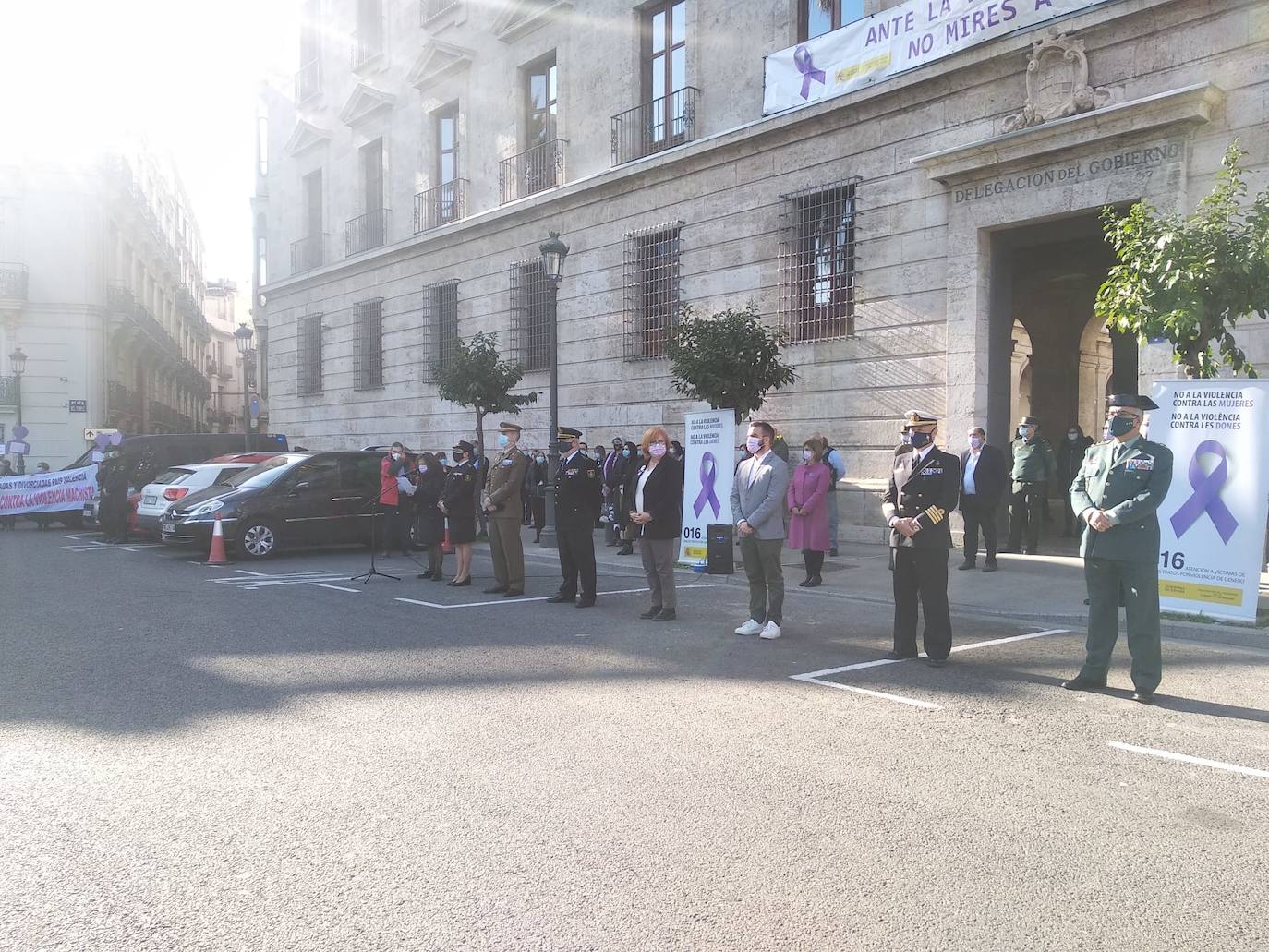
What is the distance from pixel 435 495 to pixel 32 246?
32.4 m

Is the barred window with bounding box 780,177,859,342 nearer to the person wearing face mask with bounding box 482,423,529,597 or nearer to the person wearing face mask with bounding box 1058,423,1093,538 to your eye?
the person wearing face mask with bounding box 1058,423,1093,538

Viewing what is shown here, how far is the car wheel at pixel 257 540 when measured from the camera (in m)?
13.9

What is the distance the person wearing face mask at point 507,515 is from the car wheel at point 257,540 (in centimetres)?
494

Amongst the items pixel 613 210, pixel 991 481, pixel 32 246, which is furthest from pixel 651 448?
pixel 32 246

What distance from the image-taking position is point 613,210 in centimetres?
1991

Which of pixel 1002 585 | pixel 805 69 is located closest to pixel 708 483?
pixel 1002 585

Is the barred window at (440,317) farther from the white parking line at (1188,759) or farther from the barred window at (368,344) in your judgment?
the white parking line at (1188,759)

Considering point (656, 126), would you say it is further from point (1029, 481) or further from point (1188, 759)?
point (1188, 759)

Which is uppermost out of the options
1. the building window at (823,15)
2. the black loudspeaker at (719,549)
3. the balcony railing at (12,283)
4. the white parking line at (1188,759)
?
the building window at (823,15)

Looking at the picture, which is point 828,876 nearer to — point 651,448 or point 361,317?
point 651,448

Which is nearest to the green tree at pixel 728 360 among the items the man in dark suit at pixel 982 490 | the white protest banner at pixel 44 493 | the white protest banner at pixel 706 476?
the white protest banner at pixel 706 476

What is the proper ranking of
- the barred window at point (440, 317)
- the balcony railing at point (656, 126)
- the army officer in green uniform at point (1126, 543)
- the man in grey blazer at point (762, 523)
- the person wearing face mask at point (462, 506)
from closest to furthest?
the army officer in green uniform at point (1126, 543) → the man in grey blazer at point (762, 523) → the person wearing face mask at point (462, 506) → the balcony railing at point (656, 126) → the barred window at point (440, 317)

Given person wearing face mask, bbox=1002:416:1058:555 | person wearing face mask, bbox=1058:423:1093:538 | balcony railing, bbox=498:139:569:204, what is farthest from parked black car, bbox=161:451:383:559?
person wearing face mask, bbox=1058:423:1093:538

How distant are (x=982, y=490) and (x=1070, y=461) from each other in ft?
16.7
